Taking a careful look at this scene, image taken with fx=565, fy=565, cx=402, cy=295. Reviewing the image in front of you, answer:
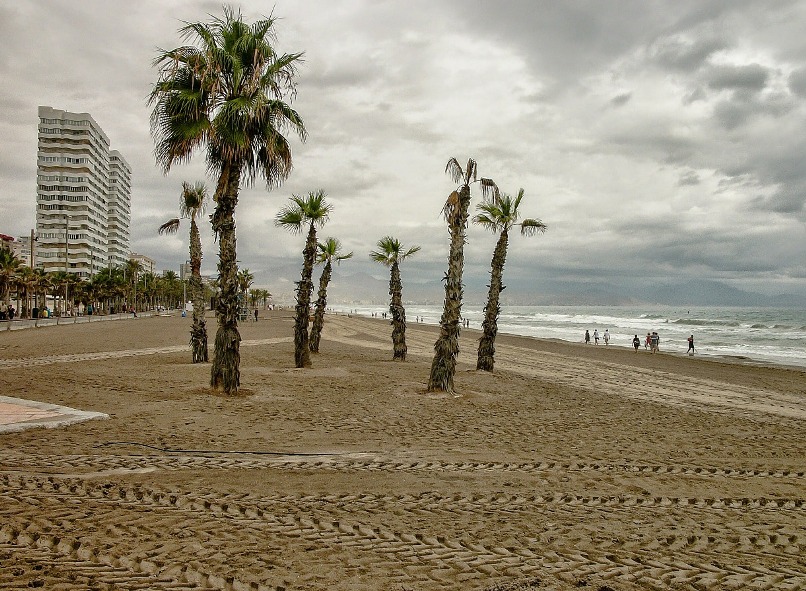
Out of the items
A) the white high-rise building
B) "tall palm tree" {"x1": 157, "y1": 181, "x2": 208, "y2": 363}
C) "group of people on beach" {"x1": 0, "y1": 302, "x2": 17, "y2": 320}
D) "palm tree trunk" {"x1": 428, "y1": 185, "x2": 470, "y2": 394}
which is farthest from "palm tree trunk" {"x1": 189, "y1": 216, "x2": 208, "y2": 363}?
the white high-rise building

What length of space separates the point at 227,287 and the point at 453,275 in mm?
5726

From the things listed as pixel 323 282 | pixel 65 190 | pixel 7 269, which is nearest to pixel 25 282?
pixel 7 269

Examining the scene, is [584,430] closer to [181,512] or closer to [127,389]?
[181,512]

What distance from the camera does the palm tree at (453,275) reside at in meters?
14.2

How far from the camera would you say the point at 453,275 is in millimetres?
14875

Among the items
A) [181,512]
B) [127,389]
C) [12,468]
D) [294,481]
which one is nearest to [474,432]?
[294,481]

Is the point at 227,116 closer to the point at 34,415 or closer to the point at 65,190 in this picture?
the point at 34,415

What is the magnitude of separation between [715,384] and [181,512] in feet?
67.6

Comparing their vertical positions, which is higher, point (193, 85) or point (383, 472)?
point (193, 85)

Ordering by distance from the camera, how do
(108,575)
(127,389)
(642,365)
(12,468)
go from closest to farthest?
(108,575) → (12,468) → (127,389) → (642,365)

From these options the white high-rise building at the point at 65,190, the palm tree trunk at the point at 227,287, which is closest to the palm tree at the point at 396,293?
the palm tree trunk at the point at 227,287

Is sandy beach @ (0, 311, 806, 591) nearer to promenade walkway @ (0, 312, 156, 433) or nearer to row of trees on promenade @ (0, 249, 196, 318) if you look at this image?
promenade walkway @ (0, 312, 156, 433)

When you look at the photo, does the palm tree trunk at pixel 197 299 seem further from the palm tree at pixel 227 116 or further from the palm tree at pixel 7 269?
the palm tree at pixel 7 269

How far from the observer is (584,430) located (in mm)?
10320
